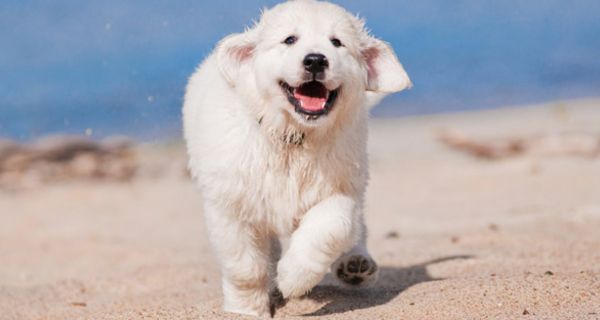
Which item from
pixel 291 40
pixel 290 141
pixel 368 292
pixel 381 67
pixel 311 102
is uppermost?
pixel 291 40

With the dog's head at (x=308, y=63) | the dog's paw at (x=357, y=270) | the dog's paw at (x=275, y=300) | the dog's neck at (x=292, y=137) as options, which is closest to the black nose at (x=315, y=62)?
the dog's head at (x=308, y=63)

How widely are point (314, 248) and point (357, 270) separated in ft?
2.75

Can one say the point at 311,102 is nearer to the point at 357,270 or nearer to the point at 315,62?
the point at 315,62

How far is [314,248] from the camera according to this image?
14.6 ft

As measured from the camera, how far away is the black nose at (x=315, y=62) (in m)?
4.31

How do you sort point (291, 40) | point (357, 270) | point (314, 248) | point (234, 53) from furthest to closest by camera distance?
point (357, 270)
point (234, 53)
point (291, 40)
point (314, 248)

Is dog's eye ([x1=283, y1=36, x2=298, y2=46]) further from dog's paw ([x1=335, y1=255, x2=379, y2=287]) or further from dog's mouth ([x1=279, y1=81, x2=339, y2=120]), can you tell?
dog's paw ([x1=335, y1=255, x2=379, y2=287])

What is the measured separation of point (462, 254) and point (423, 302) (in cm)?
192

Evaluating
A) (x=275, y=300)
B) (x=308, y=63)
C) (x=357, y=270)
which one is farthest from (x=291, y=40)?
(x=275, y=300)

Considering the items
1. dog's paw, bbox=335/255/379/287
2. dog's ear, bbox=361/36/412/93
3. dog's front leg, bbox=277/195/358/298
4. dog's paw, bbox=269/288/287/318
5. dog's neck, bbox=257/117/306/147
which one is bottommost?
dog's paw, bbox=269/288/287/318

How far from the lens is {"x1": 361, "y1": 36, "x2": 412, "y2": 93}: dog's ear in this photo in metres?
4.79

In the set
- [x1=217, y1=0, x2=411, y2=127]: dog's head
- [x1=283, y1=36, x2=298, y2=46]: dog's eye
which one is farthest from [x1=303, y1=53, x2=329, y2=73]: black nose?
[x1=283, y1=36, x2=298, y2=46]: dog's eye

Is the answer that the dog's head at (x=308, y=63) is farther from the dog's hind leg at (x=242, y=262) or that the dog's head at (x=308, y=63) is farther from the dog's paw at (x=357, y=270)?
the dog's paw at (x=357, y=270)

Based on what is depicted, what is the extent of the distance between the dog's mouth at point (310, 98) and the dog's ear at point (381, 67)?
14.8 inches
